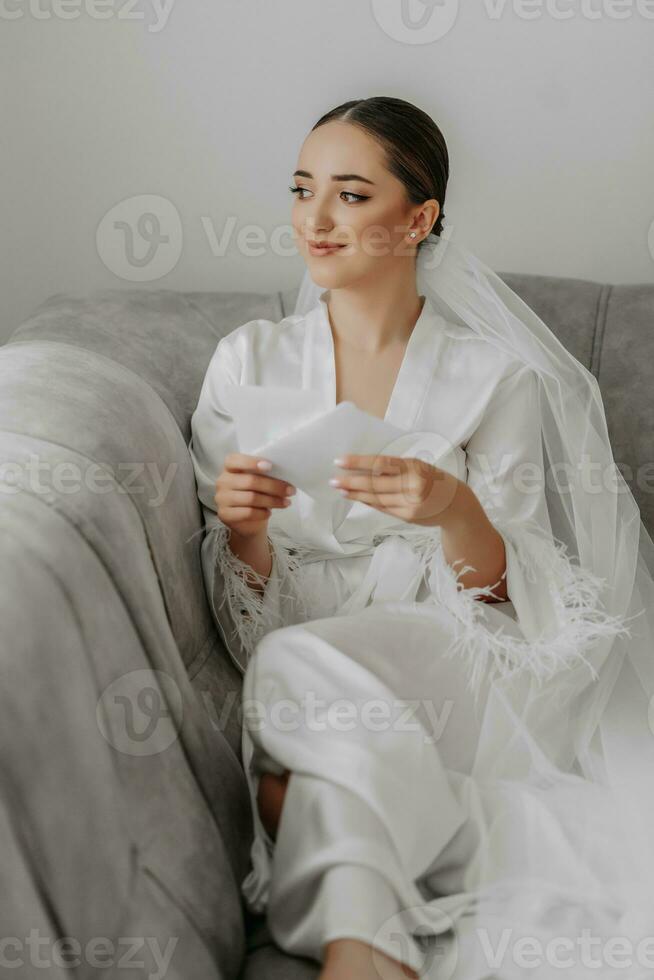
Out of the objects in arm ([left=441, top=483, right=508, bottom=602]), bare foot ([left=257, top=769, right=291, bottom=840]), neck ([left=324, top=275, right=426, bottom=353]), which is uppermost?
neck ([left=324, top=275, right=426, bottom=353])

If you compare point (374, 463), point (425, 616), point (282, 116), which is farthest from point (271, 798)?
point (282, 116)

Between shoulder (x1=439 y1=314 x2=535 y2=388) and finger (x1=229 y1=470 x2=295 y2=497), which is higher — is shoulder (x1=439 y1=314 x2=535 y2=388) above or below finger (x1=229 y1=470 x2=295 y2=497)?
above

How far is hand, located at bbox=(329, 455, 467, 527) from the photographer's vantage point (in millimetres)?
1342

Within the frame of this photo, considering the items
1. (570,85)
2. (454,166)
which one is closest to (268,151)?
(454,166)

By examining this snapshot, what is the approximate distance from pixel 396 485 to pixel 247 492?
0.20m

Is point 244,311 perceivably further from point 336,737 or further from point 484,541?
point 336,737

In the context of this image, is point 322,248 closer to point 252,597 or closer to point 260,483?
point 260,483

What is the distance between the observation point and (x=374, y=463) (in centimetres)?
134

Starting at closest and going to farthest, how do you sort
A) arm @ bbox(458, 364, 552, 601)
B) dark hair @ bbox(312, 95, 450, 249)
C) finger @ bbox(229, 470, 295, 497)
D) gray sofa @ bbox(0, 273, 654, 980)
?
gray sofa @ bbox(0, 273, 654, 980)
finger @ bbox(229, 470, 295, 497)
arm @ bbox(458, 364, 552, 601)
dark hair @ bbox(312, 95, 450, 249)

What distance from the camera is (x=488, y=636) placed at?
4.70 ft

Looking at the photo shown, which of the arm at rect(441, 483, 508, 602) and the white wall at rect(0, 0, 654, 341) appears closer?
the arm at rect(441, 483, 508, 602)

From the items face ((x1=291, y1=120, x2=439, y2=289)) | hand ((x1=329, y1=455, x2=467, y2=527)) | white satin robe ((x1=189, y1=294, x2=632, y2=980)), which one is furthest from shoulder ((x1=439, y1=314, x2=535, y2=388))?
hand ((x1=329, y1=455, x2=467, y2=527))

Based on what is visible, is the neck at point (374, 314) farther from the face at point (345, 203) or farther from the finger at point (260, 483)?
the finger at point (260, 483)

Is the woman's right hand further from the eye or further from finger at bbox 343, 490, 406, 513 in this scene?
the eye
